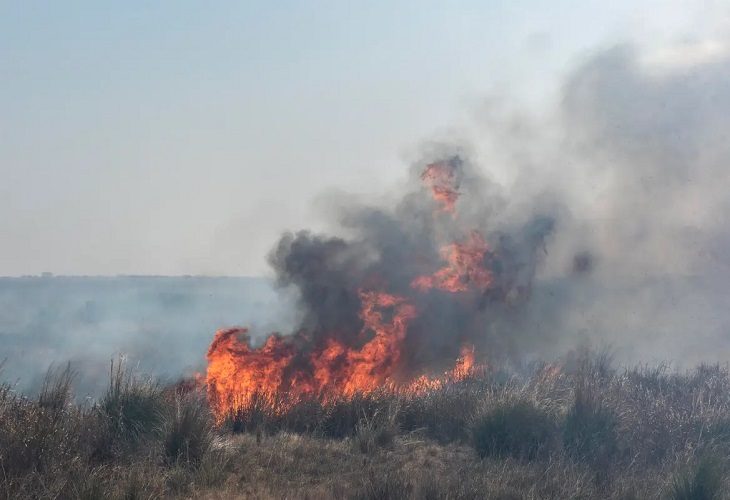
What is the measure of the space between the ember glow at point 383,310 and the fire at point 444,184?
0.03m

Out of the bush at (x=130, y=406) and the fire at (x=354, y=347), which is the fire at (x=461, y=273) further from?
the bush at (x=130, y=406)

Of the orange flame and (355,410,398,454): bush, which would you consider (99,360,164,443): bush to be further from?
the orange flame

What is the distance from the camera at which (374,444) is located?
1050 cm

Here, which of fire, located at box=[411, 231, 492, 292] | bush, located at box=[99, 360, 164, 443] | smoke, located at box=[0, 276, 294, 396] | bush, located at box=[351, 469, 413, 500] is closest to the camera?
bush, located at box=[351, 469, 413, 500]

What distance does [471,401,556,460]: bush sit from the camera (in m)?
10.5

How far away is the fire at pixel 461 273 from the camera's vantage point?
61.6ft

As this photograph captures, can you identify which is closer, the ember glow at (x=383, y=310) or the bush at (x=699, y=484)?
the bush at (x=699, y=484)

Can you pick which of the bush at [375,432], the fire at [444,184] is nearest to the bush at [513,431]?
the bush at [375,432]

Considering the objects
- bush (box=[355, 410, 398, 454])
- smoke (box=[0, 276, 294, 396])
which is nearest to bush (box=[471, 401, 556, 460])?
bush (box=[355, 410, 398, 454])

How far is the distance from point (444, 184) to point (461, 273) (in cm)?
288

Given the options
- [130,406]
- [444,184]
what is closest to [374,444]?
[130,406]

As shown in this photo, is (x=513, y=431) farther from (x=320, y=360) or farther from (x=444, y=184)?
(x=444, y=184)

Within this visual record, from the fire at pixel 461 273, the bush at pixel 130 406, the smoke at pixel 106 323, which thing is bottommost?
the smoke at pixel 106 323

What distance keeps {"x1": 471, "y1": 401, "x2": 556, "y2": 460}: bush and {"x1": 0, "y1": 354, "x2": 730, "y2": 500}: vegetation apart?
0.06ft
